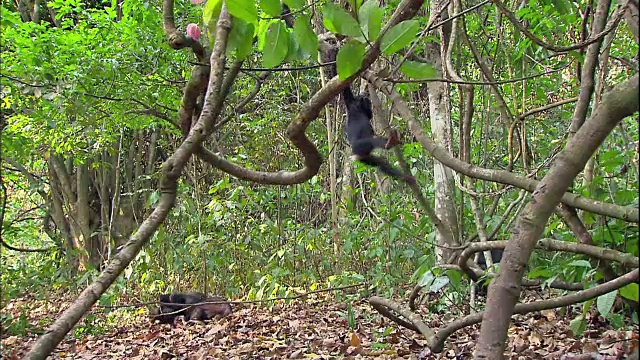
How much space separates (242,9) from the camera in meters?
1.53

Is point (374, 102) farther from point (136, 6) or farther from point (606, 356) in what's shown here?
point (136, 6)

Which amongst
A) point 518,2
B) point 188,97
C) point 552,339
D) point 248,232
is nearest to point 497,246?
point 552,339

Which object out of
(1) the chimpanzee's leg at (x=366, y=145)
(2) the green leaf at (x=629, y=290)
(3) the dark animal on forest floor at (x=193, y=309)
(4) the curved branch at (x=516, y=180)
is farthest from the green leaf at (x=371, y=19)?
(3) the dark animal on forest floor at (x=193, y=309)

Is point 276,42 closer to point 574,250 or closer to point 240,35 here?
point 240,35

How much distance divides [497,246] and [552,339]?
94 cm

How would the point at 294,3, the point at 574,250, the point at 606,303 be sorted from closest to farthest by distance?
the point at 294,3 → the point at 606,303 → the point at 574,250

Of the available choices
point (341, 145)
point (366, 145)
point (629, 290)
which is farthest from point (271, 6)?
point (341, 145)

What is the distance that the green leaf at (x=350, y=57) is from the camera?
4.78 ft

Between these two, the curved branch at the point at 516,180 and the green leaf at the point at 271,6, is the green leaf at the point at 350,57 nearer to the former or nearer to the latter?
the green leaf at the point at 271,6

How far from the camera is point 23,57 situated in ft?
16.4

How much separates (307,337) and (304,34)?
9.45 ft

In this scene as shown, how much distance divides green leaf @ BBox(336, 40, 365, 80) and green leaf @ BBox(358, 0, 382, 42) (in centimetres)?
4

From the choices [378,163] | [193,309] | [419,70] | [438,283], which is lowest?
[193,309]

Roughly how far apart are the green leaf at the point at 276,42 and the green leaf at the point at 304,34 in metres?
0.04
